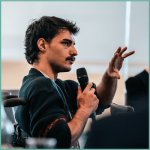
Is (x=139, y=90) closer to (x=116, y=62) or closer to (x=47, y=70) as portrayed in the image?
(x=116, y=62)

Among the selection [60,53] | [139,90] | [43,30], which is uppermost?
[43,30]

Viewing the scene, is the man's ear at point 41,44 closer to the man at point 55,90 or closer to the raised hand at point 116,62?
the man at point 55,90

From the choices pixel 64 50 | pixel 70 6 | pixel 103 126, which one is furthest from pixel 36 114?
pixel 70 6

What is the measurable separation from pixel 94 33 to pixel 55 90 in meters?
1.84

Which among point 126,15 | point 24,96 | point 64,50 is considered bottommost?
point 24,96

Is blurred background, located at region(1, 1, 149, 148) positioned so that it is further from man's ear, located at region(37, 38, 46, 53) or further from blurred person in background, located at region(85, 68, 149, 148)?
blurred person in background, located at region(85, 68, 149, 148)

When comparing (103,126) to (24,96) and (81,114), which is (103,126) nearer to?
(81,114)

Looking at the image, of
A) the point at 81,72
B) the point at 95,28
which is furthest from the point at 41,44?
the point at 95,28

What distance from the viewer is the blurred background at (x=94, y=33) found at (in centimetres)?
195

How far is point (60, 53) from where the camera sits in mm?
792

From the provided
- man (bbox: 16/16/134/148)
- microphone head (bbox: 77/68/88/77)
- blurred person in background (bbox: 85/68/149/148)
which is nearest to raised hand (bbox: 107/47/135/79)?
man (bbox: 16/16/134/148)

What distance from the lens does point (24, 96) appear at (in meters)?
0.67

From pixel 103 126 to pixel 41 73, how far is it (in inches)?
14.4

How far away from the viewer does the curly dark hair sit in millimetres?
838
